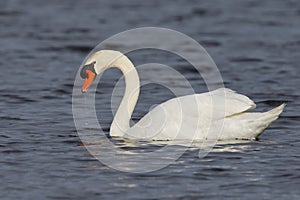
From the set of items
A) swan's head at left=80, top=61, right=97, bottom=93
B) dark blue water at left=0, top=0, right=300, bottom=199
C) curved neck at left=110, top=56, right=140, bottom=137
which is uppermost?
swan's head at left=80, top=61, right=97, bottom=93

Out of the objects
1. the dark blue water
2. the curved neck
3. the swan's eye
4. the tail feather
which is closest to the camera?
the dark blue water

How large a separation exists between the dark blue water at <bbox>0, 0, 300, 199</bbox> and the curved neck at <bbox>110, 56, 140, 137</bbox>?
62cm

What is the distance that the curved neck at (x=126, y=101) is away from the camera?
11281 mm

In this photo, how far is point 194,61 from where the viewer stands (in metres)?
18.3

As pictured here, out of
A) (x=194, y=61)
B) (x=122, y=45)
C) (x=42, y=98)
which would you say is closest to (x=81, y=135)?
(x=42, y=98)

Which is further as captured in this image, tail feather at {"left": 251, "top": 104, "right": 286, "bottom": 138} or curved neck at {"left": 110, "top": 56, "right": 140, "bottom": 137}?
curved neck at {"left": 110, "top": 56, "right": 140, "bottom": 137}

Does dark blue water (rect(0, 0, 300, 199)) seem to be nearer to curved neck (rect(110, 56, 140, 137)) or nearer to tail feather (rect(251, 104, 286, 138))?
tail feather (rect(251, 104, 286, 138))

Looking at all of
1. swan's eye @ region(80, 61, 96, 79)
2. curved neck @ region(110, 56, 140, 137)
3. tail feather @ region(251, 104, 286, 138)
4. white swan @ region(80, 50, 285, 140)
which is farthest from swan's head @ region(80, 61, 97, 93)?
tail feather @ region(251, 104, 286, 138)

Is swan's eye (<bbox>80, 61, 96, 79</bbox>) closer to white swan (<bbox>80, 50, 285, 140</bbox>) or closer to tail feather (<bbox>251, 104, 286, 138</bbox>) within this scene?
white swan (<bbox>80, 50, 285, 140</bbox>)

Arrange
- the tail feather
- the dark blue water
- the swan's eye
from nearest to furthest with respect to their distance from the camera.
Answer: the dark blue water → the tail feather → the swan's eye

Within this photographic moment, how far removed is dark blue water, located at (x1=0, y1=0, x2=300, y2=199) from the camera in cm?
917

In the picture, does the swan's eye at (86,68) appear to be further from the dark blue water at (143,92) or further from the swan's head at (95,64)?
the dark blue water at (143,92)

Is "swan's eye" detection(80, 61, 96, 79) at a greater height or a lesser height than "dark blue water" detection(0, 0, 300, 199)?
greater

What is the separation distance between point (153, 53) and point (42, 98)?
16.3 ft
